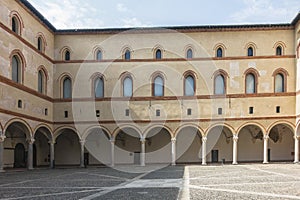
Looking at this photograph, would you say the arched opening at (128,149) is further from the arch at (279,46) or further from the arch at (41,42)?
the arch at (279,46)

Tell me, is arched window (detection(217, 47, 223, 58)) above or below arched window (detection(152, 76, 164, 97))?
above

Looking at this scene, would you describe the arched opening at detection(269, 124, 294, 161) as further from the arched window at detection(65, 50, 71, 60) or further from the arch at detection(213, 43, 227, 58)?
the arched window at detection(65, 50, 71, 60)

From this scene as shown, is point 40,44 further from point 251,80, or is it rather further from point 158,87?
point 251,80

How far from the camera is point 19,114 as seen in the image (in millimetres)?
23672

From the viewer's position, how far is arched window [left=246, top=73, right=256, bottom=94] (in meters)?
30.2

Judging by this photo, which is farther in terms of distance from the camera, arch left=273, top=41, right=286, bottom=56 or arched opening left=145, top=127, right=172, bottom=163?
arched opening left=145, top=127, right=172, bottom=163

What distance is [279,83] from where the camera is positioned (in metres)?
29.9

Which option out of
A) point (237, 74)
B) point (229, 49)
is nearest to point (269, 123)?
point (237, 74)

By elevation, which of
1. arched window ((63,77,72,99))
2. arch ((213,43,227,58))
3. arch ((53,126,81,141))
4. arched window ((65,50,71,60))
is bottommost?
arch ((53,126,81,141))

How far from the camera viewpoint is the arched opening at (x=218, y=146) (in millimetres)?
33125

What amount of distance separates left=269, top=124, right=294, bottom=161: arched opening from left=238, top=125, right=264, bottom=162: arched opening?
0.98 m

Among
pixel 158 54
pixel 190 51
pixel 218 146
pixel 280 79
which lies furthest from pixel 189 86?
pixel 280 79

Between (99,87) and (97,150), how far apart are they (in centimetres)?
647

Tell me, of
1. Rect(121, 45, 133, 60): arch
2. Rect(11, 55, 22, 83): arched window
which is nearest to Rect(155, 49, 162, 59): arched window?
Rect(121, 45, 133, 60): arch
